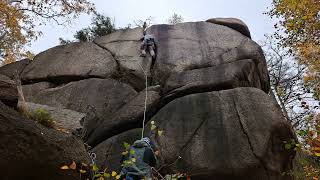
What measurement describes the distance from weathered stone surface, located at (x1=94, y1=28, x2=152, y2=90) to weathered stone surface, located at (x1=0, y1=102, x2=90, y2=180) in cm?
815

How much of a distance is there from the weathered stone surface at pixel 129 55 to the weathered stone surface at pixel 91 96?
0.68 m

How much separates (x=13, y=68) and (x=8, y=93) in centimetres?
1044

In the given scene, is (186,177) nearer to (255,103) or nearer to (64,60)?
(255,103)

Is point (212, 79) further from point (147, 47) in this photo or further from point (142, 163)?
point (142, 163)

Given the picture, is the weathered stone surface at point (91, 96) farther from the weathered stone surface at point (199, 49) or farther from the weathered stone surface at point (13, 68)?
the weathered stone surface at point (13, 68)

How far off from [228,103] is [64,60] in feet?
25.9

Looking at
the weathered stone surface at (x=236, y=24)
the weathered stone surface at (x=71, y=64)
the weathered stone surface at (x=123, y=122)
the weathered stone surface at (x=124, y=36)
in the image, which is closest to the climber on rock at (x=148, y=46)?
the weathered stone surface at (x=124, y=36)

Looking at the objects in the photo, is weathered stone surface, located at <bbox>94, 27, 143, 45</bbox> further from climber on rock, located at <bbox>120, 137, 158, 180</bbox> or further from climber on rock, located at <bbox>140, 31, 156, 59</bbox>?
climber on rock, located at <bbox>120, 137, 158, 180</bbox>

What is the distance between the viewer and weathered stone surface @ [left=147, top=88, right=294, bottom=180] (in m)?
10.9

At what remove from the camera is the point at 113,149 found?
39.8 ft

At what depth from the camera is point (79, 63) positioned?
16016 millimetres

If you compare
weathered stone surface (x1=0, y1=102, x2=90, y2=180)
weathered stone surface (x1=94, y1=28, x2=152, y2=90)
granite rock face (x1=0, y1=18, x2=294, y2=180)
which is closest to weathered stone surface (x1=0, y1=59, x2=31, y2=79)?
granite rock face (x1=0, y1=18, x2=294, y2=180)

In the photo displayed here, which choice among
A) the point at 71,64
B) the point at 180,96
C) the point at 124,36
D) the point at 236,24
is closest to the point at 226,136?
the point at 180,96

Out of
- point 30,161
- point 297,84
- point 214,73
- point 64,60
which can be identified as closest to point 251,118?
point 214,73
